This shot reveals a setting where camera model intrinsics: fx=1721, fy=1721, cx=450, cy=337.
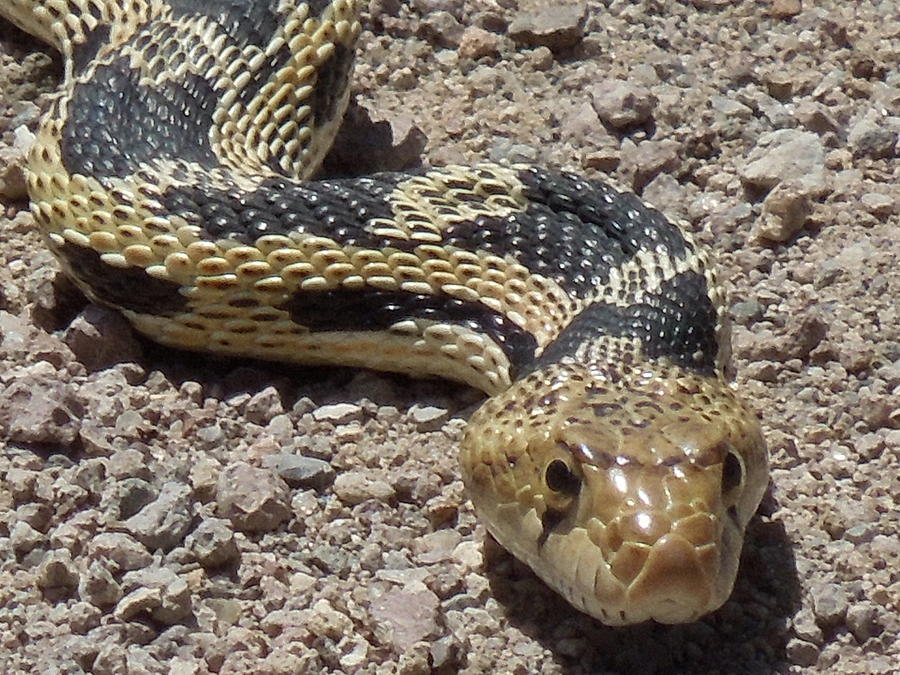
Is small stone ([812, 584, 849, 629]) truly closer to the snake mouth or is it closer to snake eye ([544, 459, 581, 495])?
the snake mouth

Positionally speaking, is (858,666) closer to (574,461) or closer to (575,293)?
(574,461)

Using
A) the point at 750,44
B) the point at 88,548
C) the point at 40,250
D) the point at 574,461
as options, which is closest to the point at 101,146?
the point at 40,250

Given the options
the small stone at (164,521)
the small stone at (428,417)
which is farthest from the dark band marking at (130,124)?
the small stone at (164,521)

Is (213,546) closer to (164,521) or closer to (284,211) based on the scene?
(164,521)

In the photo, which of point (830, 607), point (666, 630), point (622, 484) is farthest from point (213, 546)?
point (830, 607)

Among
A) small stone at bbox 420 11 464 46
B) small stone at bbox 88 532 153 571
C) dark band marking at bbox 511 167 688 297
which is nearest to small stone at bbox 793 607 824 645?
dark band marking at bbox 511 167 688 297

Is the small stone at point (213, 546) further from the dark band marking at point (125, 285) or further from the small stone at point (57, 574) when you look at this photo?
the dark band marking at point (125, 285)

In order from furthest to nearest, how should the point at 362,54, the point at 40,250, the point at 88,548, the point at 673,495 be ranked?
the point at 362,54
the point at 40,250
the point at 88,548
the point at 673,495
